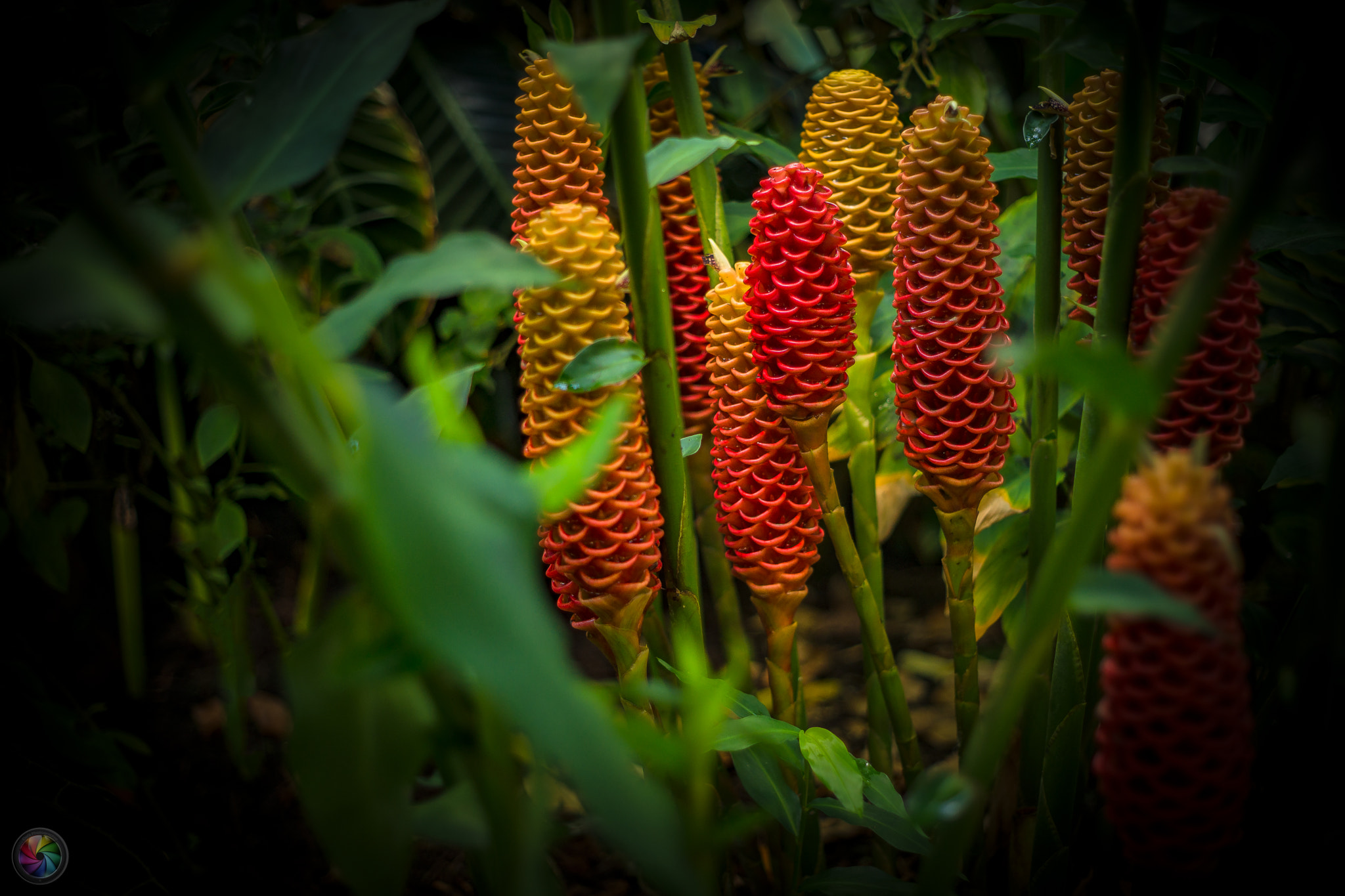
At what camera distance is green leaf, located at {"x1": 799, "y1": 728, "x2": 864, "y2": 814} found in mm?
395

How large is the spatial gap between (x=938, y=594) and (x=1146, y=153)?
2.70ft

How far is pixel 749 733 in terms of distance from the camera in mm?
404

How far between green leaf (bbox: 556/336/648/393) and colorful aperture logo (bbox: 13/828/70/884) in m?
0.55

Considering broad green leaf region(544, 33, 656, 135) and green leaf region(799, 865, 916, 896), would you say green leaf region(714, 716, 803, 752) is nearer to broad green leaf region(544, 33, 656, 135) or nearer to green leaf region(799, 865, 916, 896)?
green leaf region(799, 865, 916, 896)

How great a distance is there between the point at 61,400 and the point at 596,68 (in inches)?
24.5

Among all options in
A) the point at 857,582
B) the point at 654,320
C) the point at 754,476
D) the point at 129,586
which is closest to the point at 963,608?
the point at 857,582

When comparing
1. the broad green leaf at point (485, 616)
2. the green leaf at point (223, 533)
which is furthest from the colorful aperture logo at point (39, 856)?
the broad green leaf at point (485, 616)

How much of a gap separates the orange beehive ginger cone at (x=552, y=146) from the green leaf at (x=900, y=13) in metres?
0.31

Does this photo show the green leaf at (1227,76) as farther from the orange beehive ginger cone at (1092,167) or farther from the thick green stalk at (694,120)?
the thick green stalk at (694,120)

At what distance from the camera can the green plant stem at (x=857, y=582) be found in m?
0.42

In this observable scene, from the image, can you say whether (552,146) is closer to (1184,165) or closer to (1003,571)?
(1184,165)

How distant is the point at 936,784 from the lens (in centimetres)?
28

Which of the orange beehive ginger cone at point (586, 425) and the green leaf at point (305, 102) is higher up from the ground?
the green leaf at point (305, 102)

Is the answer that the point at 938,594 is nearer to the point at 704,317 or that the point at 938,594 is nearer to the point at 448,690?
the point at 704,317
